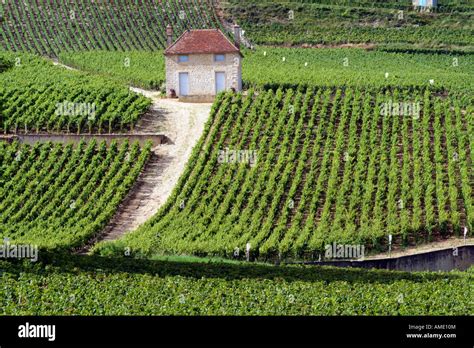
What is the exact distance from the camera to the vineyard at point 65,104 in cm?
5969

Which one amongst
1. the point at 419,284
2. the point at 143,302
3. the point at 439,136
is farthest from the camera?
the point at 439,136

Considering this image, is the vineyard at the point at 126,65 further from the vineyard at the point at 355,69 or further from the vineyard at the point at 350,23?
the vineyard at the point at 350,23

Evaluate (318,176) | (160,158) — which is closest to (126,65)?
(160,158)

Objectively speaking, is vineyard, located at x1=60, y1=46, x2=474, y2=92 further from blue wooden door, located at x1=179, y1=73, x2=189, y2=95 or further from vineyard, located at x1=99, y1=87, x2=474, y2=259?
blue wooden door, located at x1=179, y1=73, x2=189, y2=95

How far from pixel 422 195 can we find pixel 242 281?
1235cm

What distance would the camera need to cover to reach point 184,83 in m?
63.9

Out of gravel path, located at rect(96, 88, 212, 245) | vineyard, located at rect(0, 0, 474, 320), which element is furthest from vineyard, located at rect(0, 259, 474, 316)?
gravel path, located at rect(96, 88, 212, 245)

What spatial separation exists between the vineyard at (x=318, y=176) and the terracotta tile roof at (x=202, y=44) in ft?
8.80

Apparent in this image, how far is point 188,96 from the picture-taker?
6334 cm

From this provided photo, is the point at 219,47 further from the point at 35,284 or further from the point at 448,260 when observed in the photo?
the point at 35,284

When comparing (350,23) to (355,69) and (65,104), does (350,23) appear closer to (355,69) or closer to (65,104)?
(355,69)

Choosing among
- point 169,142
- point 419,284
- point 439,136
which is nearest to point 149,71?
point 169,142

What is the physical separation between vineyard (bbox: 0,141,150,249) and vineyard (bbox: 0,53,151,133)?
7.50 feet

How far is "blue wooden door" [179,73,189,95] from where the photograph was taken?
209 ft
